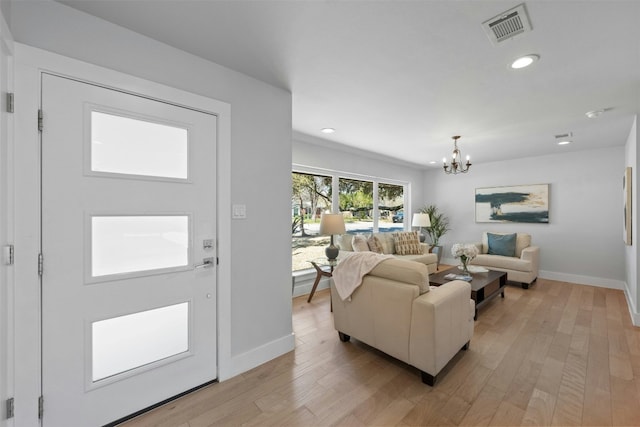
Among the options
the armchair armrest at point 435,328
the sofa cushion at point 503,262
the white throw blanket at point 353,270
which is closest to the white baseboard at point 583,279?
the sofa cushion at point 503,262

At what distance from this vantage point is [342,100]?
8.77 ft

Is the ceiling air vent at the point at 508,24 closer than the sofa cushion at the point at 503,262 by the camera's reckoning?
Yes

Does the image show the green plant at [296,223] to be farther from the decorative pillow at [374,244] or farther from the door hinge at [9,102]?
the door hinge at [9,102]

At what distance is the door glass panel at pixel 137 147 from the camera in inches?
61.4

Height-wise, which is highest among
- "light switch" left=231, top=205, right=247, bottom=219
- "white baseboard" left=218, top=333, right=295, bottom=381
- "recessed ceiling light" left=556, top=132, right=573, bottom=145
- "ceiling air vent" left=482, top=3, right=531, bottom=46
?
"recessed ceiling light" left=556, top=132, right=573, bottom=145

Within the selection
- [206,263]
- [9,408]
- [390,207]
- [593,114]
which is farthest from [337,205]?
[9,408]

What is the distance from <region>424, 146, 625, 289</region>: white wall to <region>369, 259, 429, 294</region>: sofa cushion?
177 inches

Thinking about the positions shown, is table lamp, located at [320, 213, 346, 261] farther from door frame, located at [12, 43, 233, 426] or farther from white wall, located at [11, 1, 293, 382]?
door frame, located at [12, 43, 233, 426]


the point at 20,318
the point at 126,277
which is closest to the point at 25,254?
the point at 20,318

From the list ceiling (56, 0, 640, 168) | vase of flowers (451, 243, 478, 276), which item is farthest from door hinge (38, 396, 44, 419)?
vase of flowers (451, 243, 478, 276)

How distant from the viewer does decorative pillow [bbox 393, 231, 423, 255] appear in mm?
5023

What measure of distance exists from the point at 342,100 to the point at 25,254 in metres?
2.56

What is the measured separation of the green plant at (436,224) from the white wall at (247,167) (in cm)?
483

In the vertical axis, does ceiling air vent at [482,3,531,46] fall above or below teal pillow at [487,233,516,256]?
above
